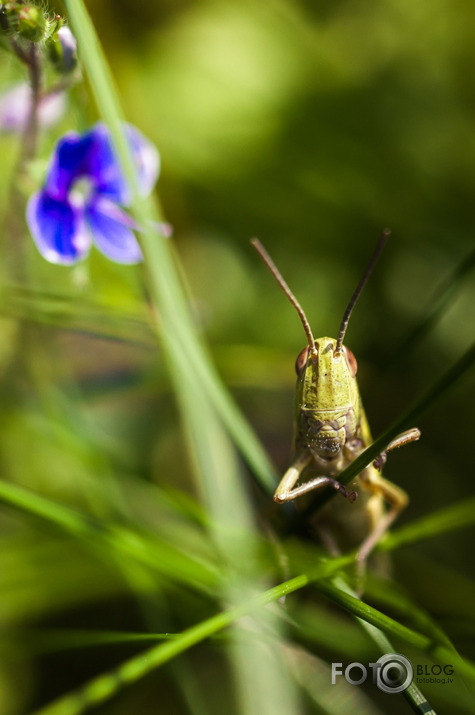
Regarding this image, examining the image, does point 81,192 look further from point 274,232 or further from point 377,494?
point 377,494

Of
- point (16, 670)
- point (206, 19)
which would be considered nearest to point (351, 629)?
point (16, 670)

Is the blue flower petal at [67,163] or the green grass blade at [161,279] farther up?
the blue flower petal at [67,163]

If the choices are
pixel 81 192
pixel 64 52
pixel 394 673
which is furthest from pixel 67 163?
pixel 394 673

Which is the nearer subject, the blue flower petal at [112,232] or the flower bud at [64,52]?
the flower bud at [64,52]

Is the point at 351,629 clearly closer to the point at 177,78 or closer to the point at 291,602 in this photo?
the point at 291,602

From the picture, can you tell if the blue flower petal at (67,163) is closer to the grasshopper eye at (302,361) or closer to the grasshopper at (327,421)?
the grasshopper at (327,421)

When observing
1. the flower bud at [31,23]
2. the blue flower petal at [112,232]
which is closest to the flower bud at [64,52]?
the flower bud at [31,23]
